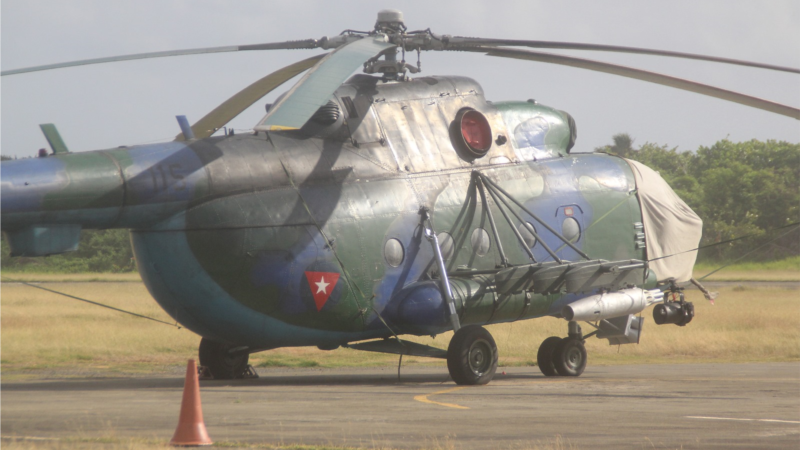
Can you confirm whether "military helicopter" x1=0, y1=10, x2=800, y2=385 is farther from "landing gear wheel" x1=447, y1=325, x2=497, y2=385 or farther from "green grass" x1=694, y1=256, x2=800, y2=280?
"green grass" x1=694, y1=256, x2=800, y2=280

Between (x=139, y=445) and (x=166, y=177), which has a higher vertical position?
(x=166, y=177)

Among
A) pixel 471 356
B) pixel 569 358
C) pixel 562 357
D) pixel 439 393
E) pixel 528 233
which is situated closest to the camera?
pixel 439 393

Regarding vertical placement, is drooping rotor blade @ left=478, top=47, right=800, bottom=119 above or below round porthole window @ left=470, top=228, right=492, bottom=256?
above

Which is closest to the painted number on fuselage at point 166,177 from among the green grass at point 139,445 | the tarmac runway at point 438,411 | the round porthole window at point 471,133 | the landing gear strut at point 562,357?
the tarmac runway at point 438,411

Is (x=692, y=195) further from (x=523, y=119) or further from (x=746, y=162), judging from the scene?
(x=523, y=119)

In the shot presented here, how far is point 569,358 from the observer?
18859 mm

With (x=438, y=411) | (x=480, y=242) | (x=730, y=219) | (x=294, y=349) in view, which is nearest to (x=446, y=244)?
(x=480, y=242)

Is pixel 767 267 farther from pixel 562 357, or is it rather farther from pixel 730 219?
pixel 562 357

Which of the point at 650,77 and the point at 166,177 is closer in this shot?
the point at 166,177

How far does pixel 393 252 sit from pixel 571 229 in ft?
13.7

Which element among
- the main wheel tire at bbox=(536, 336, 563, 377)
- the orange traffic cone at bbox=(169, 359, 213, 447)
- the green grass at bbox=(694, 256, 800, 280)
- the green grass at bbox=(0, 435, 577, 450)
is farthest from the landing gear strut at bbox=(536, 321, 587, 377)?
the green grass at bbox=(694, 256, 800, 280)

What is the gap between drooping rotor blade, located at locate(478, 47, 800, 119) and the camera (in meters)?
14.9

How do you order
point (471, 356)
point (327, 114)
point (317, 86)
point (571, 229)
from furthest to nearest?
point (571, 229), point (327, 114), point (471, 356), point (317, 86)

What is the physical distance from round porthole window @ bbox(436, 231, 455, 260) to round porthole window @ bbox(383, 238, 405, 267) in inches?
33.6
